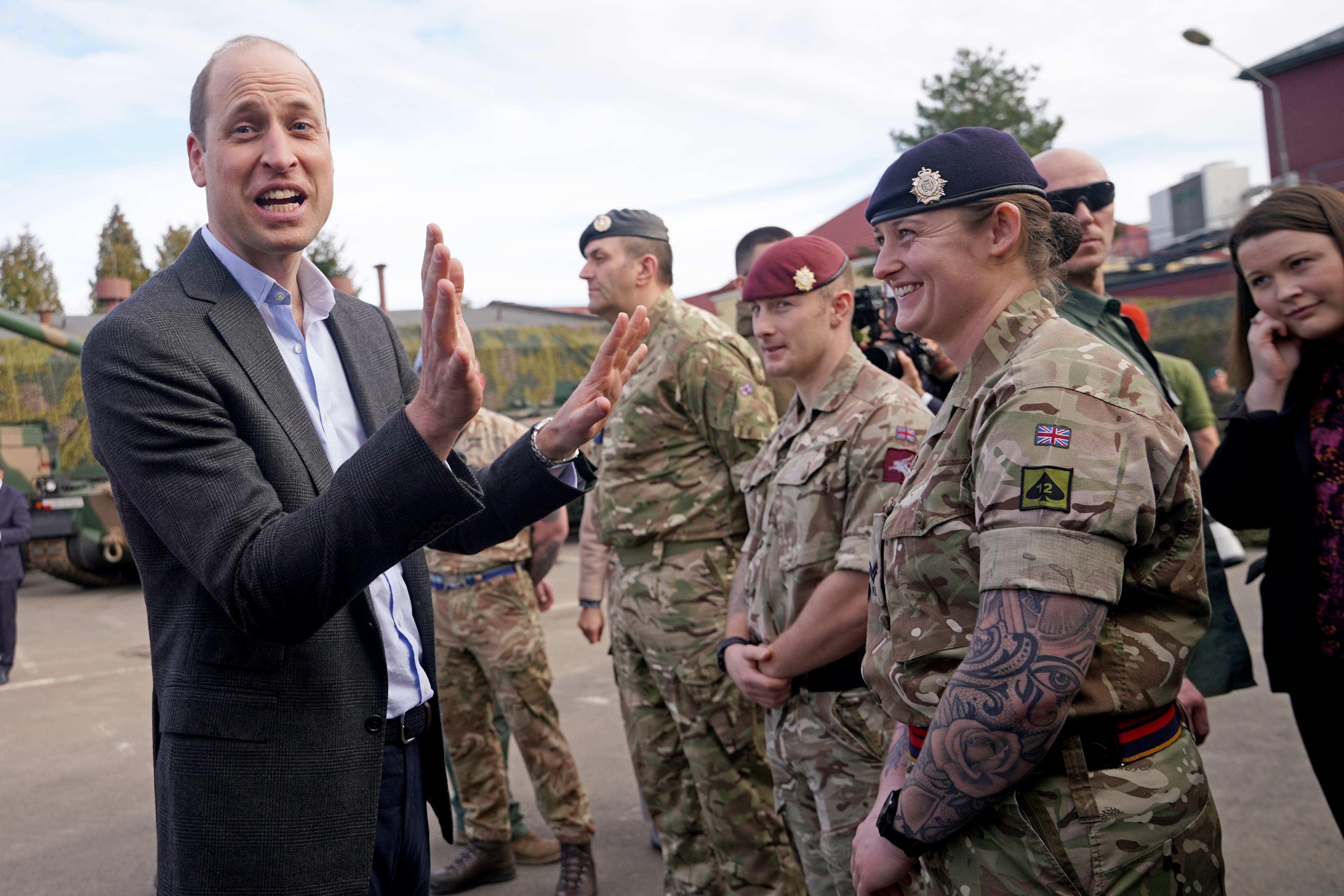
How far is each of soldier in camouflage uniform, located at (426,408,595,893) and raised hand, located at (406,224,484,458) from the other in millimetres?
2668

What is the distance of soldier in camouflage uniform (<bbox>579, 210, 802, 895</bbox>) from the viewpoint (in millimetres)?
3273

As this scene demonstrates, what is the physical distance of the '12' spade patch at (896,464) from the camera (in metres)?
2.51

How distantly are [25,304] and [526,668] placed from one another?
29.7 metres

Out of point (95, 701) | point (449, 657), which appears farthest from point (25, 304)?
point (449, 657)

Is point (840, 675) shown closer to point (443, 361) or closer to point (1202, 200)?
point (443, 361)

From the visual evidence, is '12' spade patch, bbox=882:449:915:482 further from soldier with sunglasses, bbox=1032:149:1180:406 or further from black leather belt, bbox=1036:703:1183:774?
black leather belt, bbox=1036:703:1183:774

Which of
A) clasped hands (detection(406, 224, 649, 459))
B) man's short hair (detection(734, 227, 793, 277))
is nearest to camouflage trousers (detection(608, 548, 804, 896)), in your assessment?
clasped hands (detection(406, 224, 649, 459))

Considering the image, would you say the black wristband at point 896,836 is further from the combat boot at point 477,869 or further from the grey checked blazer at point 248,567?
the combat boot at point 477,869

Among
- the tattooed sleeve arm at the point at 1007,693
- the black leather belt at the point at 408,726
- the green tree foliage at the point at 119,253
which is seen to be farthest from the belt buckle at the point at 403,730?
the green tree foliage at the point at 119,253

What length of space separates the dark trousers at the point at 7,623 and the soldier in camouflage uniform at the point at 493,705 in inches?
201

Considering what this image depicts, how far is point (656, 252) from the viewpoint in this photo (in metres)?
3.99

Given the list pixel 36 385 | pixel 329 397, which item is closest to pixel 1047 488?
pixel 329 397

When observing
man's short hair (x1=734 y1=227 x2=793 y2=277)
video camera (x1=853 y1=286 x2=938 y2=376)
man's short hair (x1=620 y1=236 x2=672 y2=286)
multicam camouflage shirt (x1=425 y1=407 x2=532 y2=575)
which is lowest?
multicam camouflage shirt (x1=425 y1=407 x2=532 y2=575)

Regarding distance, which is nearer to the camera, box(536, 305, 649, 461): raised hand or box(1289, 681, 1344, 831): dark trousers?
box(536, 305, 649, 461): raised hand
